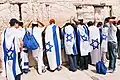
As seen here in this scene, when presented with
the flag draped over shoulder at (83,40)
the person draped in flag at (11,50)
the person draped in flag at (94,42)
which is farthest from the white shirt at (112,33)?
the person draped in flag at (11,50)

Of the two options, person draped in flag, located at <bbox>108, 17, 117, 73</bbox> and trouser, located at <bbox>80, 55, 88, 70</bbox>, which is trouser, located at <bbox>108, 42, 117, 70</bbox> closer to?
person draped in flag, located at <bbox>108, 17, 117, 73</bbox>

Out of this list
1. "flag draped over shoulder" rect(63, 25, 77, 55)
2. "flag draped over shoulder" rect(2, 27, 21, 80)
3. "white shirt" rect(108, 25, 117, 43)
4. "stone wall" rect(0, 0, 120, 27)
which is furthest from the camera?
"stone wall" rect(0, 0, 120, 27)

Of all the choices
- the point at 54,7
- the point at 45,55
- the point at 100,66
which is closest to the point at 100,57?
the point at 100,66

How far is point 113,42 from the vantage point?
26.9ft

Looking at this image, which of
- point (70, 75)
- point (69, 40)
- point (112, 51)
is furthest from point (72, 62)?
point (112, 51)

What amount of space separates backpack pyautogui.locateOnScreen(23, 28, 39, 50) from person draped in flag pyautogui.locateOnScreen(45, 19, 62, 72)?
35 cm

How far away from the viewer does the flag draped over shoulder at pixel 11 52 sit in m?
7.04

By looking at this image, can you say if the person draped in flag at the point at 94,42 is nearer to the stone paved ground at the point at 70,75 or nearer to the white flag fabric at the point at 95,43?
the white flag fabric at the point at 95,43

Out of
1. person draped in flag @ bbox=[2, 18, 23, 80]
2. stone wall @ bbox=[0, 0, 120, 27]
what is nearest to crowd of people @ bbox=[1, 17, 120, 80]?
stone wall @ bbox=[0, 0, 120, 27]

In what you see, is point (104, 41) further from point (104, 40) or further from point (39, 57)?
point (39, 57)

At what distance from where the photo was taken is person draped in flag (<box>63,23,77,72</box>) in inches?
333

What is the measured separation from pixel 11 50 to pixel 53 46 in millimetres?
1728

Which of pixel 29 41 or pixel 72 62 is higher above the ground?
pixel 29 41

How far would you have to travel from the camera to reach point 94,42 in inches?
340
